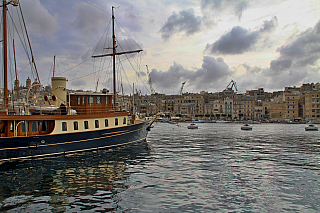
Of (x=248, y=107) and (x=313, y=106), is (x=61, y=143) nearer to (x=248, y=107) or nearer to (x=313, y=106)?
(x=313, y=106)

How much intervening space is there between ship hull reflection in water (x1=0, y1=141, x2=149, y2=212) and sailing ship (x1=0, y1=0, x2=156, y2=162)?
1194mm

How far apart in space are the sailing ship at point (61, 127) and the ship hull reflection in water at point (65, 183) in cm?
119

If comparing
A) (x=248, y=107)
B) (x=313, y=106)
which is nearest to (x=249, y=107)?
(x=248, y=107)

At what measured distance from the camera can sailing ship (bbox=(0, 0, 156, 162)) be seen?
20.6m

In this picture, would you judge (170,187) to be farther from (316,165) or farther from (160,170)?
(316,165)

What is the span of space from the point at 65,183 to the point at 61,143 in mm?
8739

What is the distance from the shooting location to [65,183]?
14.6 metres

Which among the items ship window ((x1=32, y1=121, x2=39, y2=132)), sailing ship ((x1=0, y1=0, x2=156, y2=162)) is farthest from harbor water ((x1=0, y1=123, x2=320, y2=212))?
ship window ((x1=32, y1=121, x2=39, y2=132))

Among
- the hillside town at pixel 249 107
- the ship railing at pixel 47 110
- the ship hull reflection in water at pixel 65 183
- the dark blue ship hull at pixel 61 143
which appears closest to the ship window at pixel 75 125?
the dark blue ship hull at pixel 61 143

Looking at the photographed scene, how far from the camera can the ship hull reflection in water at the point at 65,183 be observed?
11297 millimetres

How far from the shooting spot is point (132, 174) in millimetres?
16984

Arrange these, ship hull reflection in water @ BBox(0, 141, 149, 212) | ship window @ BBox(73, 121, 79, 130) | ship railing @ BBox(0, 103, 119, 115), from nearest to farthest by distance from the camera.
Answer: ship hull reflection in water @ BBox(0, 141, 149, 212) → ship railing @ BBox(0, 103, 119, 115) → ship window @ BBox(73, 121, 79, 130)

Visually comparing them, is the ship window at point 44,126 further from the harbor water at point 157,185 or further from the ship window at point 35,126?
the harbor water at point 157,185

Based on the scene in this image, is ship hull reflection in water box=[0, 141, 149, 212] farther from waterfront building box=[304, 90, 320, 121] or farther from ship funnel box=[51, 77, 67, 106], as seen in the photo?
waterfront building box=[304, 90, 320, 121]
